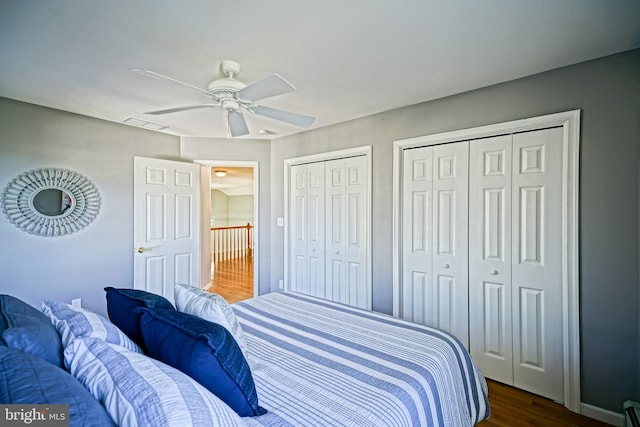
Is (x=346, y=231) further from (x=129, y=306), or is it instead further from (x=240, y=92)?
(x=129, y=306)

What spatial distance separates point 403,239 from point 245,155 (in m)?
2.41

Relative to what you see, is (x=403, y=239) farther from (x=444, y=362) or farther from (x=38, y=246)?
(x=38, y=246)

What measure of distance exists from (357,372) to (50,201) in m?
3.36

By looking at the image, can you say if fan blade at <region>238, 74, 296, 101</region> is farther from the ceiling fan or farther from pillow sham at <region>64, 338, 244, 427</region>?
pillow sham at <region>64, 338, 244, 427</region>

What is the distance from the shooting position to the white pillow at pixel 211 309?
4.41 ft

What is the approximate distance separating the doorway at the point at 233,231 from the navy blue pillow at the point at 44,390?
3.40 metres

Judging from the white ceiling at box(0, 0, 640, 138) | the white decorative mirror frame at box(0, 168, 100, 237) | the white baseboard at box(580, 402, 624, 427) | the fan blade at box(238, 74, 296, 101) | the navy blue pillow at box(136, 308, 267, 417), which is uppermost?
the white ceiling at box(0, 0, 640, 138)

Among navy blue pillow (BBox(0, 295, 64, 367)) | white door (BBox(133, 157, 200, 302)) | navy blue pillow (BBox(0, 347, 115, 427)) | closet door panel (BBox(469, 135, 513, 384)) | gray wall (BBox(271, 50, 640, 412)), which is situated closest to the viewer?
navy blue pillow (BBox(0, 347, 115, 427))

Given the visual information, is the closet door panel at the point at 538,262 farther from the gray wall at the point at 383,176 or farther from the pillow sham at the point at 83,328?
the pillow sham at the point at 83,328

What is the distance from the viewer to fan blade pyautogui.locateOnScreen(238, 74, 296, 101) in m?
1.69

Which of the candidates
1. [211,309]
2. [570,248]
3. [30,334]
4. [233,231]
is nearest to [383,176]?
[570,248]

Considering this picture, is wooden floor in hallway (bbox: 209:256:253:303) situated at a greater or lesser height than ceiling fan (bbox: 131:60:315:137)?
lesser

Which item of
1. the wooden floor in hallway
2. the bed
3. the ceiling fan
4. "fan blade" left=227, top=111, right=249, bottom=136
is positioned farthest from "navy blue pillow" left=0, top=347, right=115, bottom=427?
the wooden floor in hallway

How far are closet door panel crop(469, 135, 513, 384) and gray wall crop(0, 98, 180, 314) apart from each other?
362 centimetres
